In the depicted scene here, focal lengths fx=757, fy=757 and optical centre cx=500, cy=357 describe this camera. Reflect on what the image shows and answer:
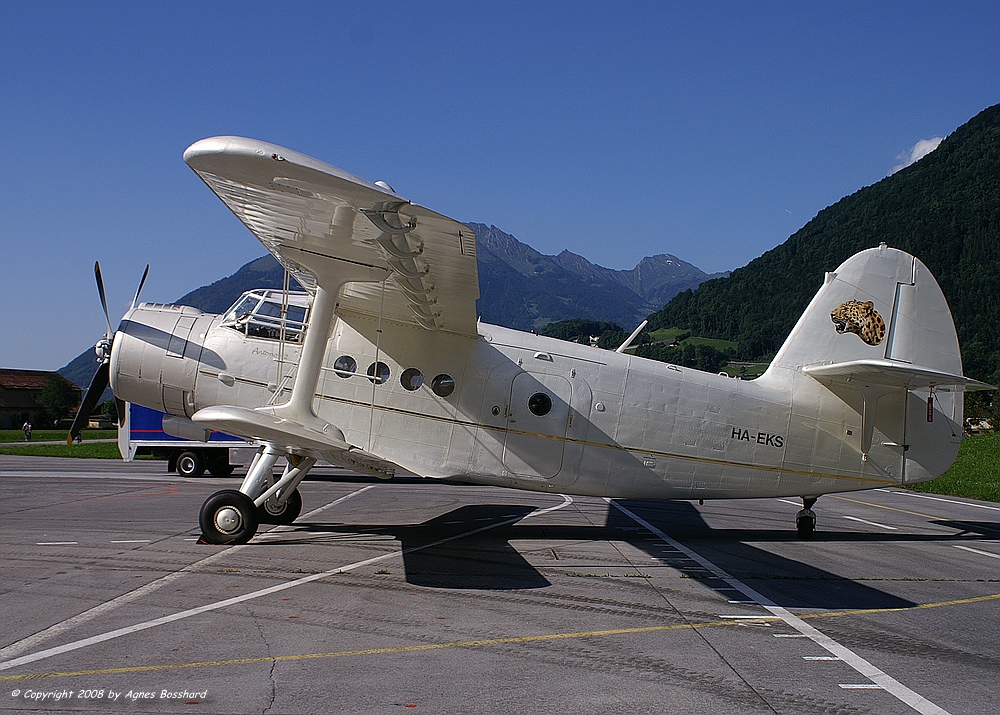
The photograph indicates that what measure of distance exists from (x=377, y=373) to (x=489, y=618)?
4824 millimetres

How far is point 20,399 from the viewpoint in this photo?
103 meters

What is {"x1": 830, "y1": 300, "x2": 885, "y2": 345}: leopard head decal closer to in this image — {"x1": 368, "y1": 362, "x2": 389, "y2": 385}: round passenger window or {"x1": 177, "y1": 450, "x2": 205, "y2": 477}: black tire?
{"x1": 368, "y1": 362, "x2": 389, "y2": 385}: round passenger window

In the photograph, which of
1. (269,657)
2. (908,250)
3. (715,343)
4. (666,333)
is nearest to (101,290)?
(269,657)

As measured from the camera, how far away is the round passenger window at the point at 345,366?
10867 mm

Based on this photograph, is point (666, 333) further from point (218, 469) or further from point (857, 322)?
point (857, 322)

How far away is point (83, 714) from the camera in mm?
4340

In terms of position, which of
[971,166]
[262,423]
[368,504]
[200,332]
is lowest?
[368,504]

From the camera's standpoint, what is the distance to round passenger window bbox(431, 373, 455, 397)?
10.9 metres

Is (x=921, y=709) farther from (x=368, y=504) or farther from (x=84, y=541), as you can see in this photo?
(x=368, y=504)

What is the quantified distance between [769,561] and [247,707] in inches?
305

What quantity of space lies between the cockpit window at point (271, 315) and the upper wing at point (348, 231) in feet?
2.07

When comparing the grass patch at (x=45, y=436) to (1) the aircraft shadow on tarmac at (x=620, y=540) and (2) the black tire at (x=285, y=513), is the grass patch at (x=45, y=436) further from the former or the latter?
(1) the aircraft shadow on tarmac at (x=620, y=540)

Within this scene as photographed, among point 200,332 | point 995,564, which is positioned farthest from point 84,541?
point 995,564

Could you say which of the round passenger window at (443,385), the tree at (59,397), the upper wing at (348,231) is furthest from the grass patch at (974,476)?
the tree at (59,397)
